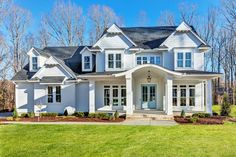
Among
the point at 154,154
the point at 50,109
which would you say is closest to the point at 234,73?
the point at 50,109

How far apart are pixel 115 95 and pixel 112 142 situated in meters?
10.8

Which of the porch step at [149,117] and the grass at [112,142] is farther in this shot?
the porch step at [149,117]

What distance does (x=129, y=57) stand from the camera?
20094mm

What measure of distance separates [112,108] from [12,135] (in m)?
10.2

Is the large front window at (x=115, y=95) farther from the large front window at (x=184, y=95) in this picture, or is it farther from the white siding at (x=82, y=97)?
the large front window at (x=184, y=95)

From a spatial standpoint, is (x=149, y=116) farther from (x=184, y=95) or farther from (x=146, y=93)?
(x=184, y=95)

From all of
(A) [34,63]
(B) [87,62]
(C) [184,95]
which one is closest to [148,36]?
(B) [87,62]

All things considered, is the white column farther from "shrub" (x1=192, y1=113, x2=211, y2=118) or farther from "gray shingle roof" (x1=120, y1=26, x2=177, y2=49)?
"gray shingle roof" (x1=120, y1=26, x2=177, y2=49)

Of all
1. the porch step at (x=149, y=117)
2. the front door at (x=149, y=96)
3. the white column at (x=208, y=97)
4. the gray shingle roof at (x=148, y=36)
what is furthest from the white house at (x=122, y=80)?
the porch step at (x=149, y=117)

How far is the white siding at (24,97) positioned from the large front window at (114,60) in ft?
24.8

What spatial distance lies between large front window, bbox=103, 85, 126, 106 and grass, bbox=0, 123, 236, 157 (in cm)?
751

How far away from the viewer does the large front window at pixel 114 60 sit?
20.0 meters

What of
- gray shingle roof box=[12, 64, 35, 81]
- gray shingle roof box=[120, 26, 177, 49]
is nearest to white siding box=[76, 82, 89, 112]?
gray shingle roof box=[12, 64, 35, 81]

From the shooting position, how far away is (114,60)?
2008 centimetres
